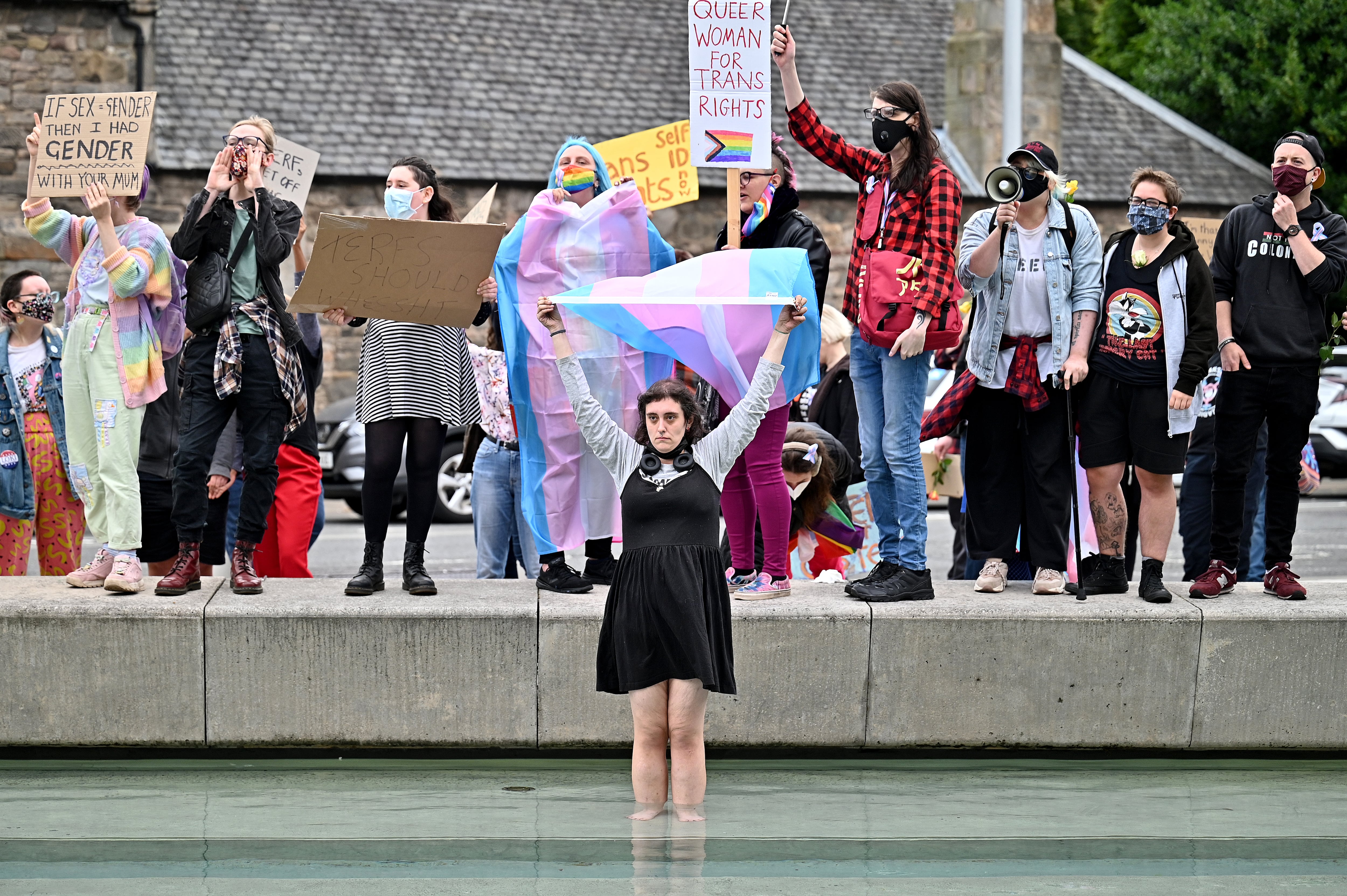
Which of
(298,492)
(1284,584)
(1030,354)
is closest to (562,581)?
(298,492)

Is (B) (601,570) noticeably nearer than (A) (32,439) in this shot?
Yes

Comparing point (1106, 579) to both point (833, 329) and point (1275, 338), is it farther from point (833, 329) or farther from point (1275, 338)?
point (833, 329)

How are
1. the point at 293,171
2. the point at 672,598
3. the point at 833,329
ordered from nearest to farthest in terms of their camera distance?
the point at 672,598
the point at 293,171
the point at 833,329

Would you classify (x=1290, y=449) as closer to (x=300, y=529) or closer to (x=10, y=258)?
(x=300, y=529)

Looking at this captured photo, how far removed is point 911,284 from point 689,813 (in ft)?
7.10

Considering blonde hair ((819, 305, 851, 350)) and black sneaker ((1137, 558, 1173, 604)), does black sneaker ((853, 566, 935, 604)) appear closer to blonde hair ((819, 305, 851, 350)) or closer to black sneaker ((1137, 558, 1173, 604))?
black sneaker ((1137, 558, 1173, 604))

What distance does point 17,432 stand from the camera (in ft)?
23.5

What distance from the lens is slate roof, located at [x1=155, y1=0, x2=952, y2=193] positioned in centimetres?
1944

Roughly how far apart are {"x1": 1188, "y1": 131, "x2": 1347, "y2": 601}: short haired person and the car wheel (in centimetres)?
848

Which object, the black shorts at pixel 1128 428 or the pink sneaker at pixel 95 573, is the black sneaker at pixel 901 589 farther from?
the pink sneaker at pixel 95 573

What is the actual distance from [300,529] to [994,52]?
17.6 m

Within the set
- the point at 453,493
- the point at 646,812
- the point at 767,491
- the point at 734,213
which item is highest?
the point at 734,213

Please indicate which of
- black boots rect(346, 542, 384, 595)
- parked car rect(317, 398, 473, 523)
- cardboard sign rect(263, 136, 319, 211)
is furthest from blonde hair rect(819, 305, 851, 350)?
parked car rect(317, 398, 473, 523)

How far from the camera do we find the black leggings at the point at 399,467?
615cm
